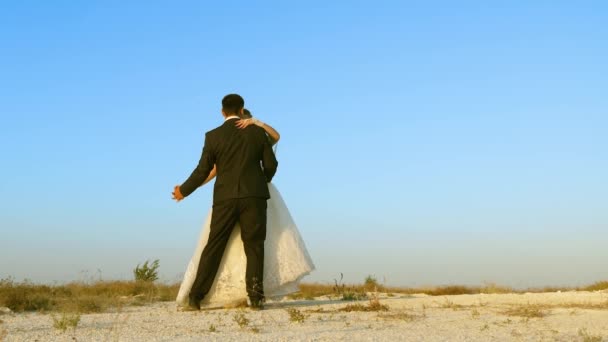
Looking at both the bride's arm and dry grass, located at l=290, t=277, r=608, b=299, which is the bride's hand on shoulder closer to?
the bride's arm

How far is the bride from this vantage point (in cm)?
861

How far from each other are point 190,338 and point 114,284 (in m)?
9.22

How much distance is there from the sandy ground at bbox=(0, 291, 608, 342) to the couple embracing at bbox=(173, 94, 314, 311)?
0.35 metres

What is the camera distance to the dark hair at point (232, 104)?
883cm

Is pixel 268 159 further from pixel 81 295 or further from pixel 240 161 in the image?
pixel 81 295

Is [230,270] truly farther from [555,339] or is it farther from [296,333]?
[555,339]

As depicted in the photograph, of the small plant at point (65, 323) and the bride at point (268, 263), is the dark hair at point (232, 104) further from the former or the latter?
the small plant at point (65, 323)

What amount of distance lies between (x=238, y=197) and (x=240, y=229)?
1.56 ft

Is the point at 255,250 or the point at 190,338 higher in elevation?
the point at 255,250

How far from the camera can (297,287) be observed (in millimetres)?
8922

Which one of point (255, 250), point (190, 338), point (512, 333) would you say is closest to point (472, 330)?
point (512, 333)

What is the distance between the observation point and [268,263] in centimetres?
873

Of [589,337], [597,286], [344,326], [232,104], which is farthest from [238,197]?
[597,286]

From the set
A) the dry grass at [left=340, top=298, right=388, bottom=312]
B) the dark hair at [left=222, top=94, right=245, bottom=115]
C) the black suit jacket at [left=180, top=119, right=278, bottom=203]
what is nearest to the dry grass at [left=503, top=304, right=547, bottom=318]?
the dry grass at [left=340, top=298, right=388, bottom=312]
